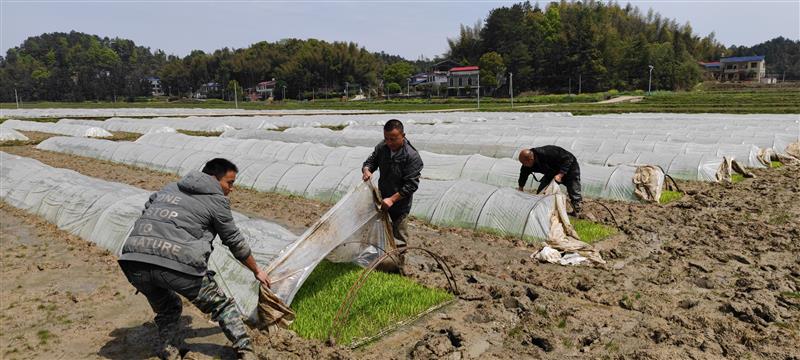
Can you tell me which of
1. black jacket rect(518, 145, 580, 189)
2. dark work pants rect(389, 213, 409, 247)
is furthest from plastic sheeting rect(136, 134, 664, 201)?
dark work pants rect(389, 213, 409, 247)

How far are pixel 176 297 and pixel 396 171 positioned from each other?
2562mm

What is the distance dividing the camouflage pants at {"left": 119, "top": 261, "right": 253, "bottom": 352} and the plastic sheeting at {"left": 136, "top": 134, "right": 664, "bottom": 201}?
28.7 ft

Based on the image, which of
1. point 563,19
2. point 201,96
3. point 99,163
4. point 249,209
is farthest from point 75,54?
point 249,209

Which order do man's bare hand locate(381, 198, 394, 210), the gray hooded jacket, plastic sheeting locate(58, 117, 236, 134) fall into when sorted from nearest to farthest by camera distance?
the gray hooded jacket < man's bare hand locate(381, 198, 394, 210) < plastic sheeting locate(58, 117, 236, 134)

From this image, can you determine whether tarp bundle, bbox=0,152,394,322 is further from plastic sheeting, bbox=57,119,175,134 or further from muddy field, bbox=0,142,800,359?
plastic sheeting, bbox=57,119,175,134

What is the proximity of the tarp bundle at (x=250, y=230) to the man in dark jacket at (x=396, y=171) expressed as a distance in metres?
0.28

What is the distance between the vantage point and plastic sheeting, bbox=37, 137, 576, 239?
27.9 ft

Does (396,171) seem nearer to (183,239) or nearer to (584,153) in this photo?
(183,239)

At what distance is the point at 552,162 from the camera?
880 cm

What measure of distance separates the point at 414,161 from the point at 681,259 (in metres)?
4.37

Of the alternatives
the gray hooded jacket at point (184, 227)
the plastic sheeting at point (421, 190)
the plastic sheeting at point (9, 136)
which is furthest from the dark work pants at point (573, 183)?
the plastic sheeting at point (9, 136)

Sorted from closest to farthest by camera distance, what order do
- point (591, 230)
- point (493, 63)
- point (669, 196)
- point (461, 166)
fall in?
1. point (591, 230)
2. point (669, 196)
3. point (461, 166)
4. point (493, 63)

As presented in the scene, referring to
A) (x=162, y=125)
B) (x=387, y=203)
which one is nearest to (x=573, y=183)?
(x=387, y=203)

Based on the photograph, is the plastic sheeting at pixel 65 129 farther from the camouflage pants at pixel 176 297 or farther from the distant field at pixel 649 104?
the distant field at pixel 649 104
